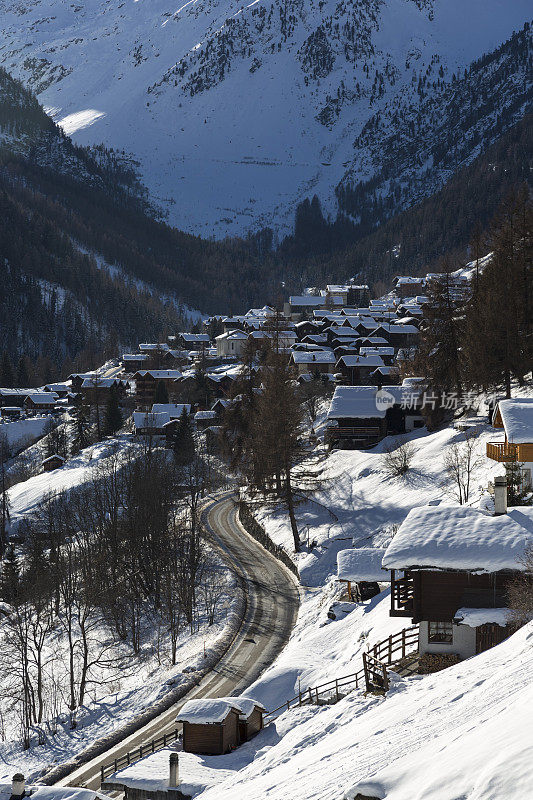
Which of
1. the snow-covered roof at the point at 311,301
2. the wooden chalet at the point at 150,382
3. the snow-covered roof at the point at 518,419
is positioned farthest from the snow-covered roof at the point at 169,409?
the snow-covered roof at the point at 311,301

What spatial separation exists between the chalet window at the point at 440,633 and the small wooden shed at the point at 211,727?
7.33 m

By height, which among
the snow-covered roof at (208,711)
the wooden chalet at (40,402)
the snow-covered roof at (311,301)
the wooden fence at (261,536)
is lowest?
the snow-covered roof at (208,711)

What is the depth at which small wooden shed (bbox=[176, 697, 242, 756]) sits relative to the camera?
2972cm

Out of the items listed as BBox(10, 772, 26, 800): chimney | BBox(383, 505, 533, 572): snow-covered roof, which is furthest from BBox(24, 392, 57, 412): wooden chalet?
BBox(383, 505, 533, 572): snow-covered roof

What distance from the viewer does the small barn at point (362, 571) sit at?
1657 inches

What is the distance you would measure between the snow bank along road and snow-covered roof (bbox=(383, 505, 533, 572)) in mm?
13267

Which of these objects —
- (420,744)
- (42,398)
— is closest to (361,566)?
(420,744)

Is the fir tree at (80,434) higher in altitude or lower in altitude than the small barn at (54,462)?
higher

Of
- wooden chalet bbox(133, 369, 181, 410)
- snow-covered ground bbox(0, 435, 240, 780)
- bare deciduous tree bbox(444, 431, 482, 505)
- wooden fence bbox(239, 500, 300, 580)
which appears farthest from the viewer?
wooden chalet bbox(133, 369, 181, 410)

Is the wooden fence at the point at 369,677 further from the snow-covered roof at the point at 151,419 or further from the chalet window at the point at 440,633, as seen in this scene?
the snow-covered roof at the point at 151,419

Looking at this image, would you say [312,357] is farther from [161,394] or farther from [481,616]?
[481,616]

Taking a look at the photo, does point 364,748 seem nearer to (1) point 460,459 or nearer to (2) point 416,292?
(1) point 460,459

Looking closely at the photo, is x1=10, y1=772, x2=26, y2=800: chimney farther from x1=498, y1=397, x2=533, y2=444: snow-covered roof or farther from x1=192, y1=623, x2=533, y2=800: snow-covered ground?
x1=498, y1=397, x2=533, y2=444: snow-covered roof

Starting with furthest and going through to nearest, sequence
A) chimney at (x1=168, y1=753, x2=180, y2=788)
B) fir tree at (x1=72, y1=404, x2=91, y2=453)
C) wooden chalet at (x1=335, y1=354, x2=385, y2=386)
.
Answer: fir tree at (x1=72, y1=404, x2=91, y2=453), wooden chalet at (x1=335, y1=354, x2=385, y2=386), chimney at (x1=168, y1=753, x2=180, y2=788)
